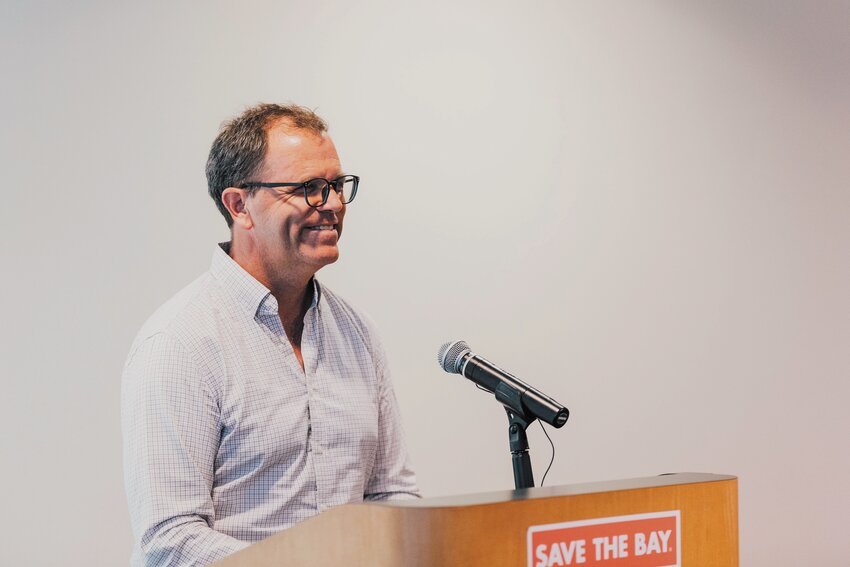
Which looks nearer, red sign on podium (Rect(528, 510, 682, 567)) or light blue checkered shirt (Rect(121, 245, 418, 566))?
red sign on podium (Rect(528, 510, 682, 567))

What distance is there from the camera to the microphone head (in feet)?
5.94

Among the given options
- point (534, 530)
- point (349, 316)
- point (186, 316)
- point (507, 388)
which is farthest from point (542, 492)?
point (349, 316)

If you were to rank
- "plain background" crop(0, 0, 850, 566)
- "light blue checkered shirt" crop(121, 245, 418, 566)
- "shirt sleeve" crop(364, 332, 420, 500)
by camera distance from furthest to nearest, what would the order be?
"plain background" crop(0, 0, 850, 566) < "shirt sleeve" crop(364, 332, 420, 500) < "light blue checkered shirt" crop(121, 245, 418, 566)

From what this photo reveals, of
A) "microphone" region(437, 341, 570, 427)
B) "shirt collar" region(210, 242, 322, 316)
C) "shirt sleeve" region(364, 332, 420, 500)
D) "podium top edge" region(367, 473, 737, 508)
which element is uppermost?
"shirt collar" region(210, 242, 322, 316)

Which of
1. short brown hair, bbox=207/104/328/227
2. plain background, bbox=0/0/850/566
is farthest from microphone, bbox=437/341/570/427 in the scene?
plain background, bbox=0/0/850/566

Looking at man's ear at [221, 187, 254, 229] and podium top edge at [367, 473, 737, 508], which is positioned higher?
man's ear at [221, 187, 254, 229]

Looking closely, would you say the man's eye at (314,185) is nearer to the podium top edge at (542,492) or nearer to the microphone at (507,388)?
the microphone at (507,388)

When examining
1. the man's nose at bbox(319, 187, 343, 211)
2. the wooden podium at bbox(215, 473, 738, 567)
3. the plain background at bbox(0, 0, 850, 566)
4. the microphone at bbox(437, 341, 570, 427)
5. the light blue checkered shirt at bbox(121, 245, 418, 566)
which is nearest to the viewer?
the wooden podium at bbox(215, 473, 738, 567)

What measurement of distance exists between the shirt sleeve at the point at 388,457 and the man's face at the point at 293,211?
36cm

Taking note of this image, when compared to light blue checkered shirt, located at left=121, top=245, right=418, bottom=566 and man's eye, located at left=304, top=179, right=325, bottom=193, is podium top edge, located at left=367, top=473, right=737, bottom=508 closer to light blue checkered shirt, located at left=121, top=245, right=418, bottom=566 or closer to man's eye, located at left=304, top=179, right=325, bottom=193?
light blue checkered shirt, located at left=121, top=245, right=418, bottom=566

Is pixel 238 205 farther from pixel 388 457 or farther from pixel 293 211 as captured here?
pixel 388 457

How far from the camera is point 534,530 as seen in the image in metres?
1.15

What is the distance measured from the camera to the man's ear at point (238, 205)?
2.06m

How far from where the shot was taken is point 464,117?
3564 millimetres
